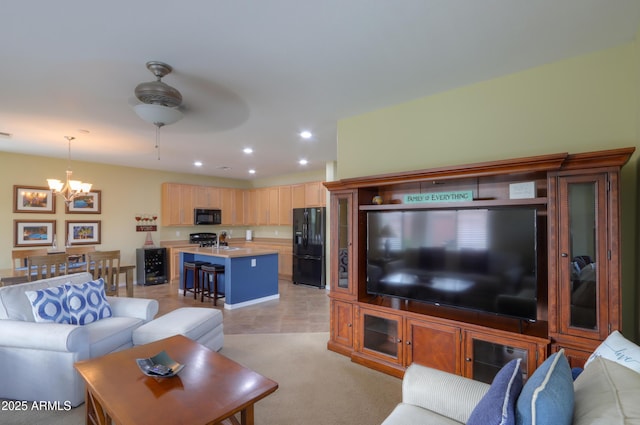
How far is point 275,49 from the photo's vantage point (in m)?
2.18

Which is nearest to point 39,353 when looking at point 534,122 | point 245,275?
point 245,275

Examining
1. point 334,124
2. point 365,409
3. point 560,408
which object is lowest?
point 365,409

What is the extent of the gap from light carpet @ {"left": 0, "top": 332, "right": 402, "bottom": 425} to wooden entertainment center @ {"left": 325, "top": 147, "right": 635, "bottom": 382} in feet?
0.66

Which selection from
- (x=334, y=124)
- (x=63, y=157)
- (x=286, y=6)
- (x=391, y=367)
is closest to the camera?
(x=286, y=6)

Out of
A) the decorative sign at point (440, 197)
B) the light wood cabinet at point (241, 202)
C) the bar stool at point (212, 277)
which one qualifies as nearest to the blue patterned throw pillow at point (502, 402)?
the decorative sign at point (440, 197)

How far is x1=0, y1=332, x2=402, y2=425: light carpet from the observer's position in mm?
2246

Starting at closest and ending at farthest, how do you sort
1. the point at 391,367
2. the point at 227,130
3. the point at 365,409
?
1. the point at 365,409
2. the point at 391,367
3. the point at 227,130

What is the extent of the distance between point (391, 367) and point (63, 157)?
665 cm

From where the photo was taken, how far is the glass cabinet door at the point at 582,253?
1948 millimetres

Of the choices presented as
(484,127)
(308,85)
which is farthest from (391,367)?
(308,85)

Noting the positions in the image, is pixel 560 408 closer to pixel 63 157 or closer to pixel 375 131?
pixel 375 131

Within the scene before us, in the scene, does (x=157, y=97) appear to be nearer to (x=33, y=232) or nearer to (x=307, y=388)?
(x=307, y=388)

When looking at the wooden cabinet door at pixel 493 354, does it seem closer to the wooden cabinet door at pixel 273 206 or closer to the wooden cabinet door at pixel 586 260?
the wooden cabinet door at pixel 586 260

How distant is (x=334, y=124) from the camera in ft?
12.5
